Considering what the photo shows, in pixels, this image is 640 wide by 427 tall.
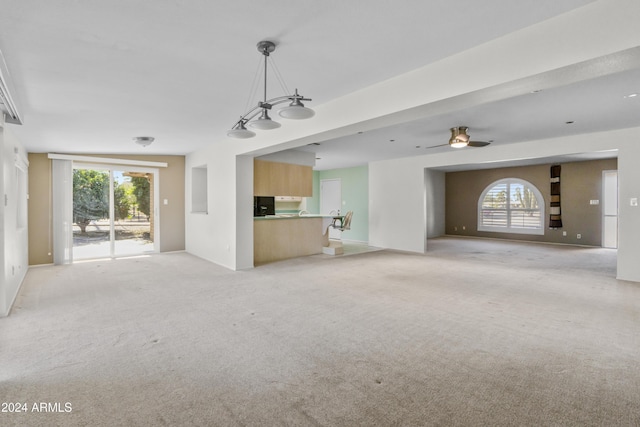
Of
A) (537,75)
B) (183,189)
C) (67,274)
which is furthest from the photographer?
(183,189)

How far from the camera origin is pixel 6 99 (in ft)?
9.68

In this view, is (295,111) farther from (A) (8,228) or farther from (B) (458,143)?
(A) (8,228)

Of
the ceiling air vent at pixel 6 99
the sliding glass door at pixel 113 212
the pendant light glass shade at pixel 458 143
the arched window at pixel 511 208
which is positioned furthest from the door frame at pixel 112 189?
the arched window at pixel 511 208

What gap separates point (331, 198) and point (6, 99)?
9051mm

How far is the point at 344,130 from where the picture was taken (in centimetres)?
388

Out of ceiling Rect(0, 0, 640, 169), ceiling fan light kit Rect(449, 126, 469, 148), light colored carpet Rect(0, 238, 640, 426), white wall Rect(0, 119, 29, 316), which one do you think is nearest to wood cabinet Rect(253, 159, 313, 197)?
ceiling Rect(0, 0, 640, 169)

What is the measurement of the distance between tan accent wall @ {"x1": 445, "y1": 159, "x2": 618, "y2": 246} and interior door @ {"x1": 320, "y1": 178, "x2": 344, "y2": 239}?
4197mm

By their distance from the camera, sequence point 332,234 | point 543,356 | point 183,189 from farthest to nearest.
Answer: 1. point 332,234
2. point 183,189
3. point 543,356

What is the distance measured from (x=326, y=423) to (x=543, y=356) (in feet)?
6.17

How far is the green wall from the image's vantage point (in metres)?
10.2

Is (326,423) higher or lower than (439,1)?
lower

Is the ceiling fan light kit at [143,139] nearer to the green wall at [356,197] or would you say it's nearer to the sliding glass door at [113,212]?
the sliding glass door at [113,212]

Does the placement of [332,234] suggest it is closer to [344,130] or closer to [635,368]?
[344,130]

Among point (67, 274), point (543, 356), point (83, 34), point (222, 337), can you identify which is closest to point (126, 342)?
point (222, 337)
